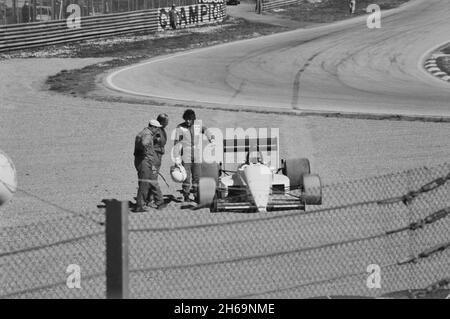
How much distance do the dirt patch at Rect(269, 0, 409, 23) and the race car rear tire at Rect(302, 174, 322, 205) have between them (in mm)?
35146

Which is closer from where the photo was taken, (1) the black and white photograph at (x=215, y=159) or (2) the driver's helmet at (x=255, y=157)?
(1) the black and white photograph at (x=215, y=159)

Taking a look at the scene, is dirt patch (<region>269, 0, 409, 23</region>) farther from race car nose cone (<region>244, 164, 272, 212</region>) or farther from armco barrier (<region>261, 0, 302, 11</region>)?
race car nose cone (<region>244, 164, 272, 212</region>)

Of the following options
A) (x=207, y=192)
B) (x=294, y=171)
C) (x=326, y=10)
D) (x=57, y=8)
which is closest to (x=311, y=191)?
(x=294, y=171)

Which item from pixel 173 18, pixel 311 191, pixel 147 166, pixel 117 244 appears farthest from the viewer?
pixel 173 18

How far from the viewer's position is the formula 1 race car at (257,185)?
13.3 metres

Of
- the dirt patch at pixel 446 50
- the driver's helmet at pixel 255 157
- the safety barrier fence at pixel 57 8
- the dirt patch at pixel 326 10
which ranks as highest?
the driver's helmet at pixel 255 157

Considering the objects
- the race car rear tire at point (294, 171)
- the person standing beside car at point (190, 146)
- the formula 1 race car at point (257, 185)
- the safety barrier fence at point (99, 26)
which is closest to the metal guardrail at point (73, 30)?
the safety barrier fence at point (99, 26)

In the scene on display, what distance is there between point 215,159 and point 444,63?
64.7ft

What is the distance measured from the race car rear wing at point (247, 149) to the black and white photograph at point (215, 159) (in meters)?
0.02

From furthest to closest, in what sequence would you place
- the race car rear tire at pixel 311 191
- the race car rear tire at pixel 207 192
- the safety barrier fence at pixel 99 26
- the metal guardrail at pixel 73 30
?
the safety barrier fence at pixel 99 26 → the metal guardrail at pixel 73 30 → the race car rear tire at pixel 207 192 → the race car rear tire at pixel 311 191

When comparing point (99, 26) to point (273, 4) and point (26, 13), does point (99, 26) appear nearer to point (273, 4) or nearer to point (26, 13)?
point (26, 13)

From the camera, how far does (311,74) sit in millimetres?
30188

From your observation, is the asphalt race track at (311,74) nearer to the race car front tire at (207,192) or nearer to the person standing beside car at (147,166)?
the person standing beside car at (147,166)

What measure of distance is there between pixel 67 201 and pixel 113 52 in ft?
69.7
